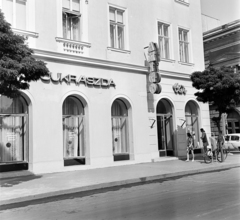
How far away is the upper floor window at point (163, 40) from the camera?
1855 cm

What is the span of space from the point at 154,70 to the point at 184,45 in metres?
4.40

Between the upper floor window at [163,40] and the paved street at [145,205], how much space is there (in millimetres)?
10941

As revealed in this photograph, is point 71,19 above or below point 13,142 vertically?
above

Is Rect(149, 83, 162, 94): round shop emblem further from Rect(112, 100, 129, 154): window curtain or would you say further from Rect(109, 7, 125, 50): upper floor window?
Rect(109, 7, 125, 50): upper floor window

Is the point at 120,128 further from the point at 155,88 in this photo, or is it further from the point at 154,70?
the point at 154,70

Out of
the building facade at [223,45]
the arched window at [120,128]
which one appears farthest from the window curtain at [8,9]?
the building facade at [223,45]

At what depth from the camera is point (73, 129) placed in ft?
47.9

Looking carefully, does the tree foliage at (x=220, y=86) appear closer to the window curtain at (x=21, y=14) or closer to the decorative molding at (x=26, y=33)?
the decorative molding at (x=26, y=33)

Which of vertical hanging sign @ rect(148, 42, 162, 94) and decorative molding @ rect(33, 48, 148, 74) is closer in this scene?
decorative molding @ rect(33, 48, 148, 74)

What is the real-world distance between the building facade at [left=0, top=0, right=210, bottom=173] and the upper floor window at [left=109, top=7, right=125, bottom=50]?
0.17 ft

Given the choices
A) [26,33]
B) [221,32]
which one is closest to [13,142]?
[26,33]

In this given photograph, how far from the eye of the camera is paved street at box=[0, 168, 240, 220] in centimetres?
582

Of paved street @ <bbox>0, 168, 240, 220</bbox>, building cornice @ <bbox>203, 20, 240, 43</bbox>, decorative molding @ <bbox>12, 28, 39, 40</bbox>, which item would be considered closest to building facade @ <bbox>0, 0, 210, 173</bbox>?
decorative molding @ <bbox>12, 28, 39, 40</bbox>

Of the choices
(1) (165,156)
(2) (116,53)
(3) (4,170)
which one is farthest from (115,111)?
(3) (4,170)
